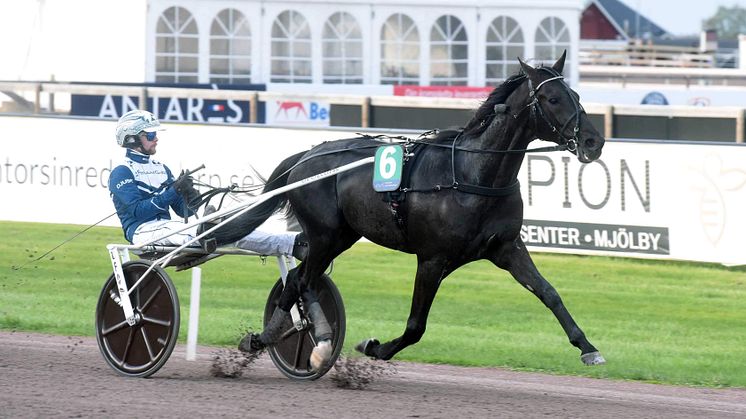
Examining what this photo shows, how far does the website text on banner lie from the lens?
44.4 ft

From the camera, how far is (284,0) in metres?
24.5

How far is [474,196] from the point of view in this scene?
298 inches

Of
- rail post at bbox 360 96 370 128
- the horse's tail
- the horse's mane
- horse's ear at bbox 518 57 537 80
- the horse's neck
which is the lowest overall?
the horse's tail

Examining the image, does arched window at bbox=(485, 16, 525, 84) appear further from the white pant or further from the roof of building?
the roof of building

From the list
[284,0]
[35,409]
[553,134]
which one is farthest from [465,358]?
[284,0]

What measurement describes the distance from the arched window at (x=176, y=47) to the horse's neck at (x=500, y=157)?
17032mm

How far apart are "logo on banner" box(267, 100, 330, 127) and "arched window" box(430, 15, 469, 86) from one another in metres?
5.74

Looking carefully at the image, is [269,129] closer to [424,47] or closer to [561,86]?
[561,86]

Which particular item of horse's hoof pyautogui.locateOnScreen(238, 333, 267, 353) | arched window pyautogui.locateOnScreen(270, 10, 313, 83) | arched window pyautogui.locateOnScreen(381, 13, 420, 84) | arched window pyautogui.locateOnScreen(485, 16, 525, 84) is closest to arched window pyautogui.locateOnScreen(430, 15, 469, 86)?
arched window pyautogui.locateOnScreen(381, 13, 420, 84)

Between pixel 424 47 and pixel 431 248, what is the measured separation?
17.8m

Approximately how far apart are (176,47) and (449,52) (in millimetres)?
4852

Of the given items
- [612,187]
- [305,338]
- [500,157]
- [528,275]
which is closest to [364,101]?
[612,187]

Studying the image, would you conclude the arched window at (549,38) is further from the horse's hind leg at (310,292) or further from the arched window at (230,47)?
the horse's hind leg at (310,292)

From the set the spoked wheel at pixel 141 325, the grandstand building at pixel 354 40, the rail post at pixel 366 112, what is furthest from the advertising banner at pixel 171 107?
the spoked wheel at pixel 141 325
